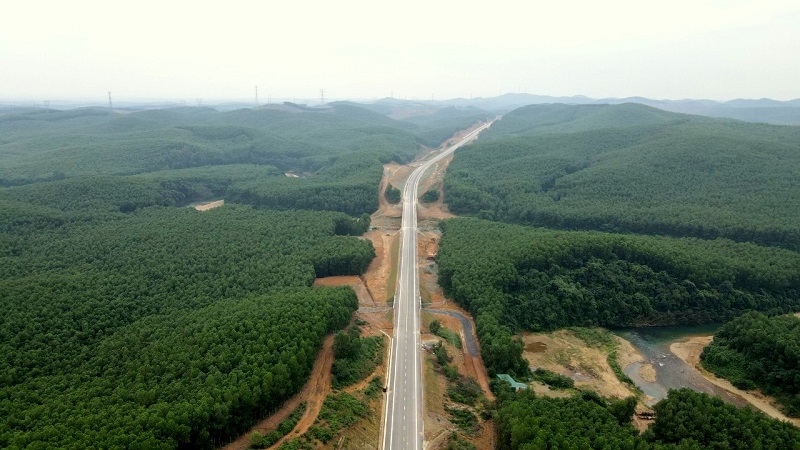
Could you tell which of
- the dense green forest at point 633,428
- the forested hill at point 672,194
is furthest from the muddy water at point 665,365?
the forested hill at point 672,194

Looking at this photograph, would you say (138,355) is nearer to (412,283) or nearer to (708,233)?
(412,283)

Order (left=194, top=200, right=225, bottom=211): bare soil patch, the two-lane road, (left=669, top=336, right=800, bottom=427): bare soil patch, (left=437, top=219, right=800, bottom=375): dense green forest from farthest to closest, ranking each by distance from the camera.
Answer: (left=194, top=200, right=225, bottom=211): bare soil patch → (left=437, top=219, right=800, bottom=375): dense green forest → (left=669, top=336, right=800, bottom=427): bare soil patch → the two-lane road

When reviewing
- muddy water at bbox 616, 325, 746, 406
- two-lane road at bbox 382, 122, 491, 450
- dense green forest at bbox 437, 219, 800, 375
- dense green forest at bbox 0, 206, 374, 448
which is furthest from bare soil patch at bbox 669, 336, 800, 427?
dense green forest at bbox 0, 206, 374, 448

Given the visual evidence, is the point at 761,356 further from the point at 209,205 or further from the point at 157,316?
the point at 209,205

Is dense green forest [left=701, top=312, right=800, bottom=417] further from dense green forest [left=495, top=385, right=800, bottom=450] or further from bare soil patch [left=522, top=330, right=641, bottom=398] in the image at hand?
dense green forest [left=495, top=385, right=800, bottom=450]

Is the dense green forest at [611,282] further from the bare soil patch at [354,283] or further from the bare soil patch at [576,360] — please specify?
the bare soil patch at [354,283]

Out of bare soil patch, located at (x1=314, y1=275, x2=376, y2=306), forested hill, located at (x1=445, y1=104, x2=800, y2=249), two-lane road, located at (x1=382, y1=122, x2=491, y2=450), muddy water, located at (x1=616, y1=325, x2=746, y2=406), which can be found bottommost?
muddy water, located at (x1=616, y1=325, x2=746, y2=406)

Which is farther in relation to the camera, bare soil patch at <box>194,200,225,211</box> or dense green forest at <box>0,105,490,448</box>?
bare soil patch at <box>194,200,225,211</box>
